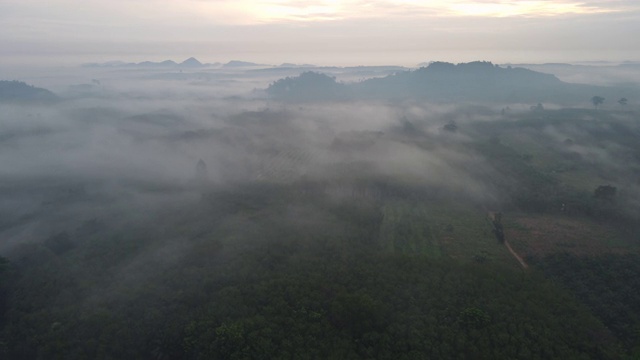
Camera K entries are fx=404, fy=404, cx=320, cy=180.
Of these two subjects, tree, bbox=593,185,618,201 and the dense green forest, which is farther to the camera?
tree, bbox=593,185,618,201

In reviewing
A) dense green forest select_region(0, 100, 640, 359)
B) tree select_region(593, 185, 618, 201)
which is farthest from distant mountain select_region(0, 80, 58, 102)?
tree select_region(593, 185, 618, 201)

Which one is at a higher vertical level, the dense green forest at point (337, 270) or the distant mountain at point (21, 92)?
the distant mountain at point (21, 92)

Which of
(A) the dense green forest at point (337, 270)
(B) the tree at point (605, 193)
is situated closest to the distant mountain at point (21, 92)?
(A) the dense green forest at point (337, 270)

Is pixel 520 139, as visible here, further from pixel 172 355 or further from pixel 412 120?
pixel 172 355

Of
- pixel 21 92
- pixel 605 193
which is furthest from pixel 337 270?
pixel 21 92

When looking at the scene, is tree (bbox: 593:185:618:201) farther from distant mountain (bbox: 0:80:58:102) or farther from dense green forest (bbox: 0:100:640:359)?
distant mountain (bbox: 0:80:58:102)

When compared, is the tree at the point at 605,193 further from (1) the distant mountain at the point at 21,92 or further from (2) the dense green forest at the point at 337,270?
(1) the distant mountain at the point at 21,92
